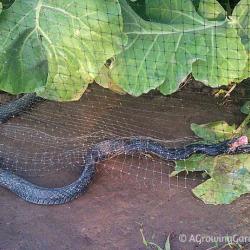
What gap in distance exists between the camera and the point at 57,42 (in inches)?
118

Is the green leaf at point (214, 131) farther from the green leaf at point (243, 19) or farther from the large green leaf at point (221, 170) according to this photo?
the green leaf at point (243, 19)

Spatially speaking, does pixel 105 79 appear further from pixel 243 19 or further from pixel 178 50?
pixel 243 19

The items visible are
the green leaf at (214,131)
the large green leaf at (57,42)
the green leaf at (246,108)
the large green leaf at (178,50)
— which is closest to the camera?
the large green leaf at (57,42)

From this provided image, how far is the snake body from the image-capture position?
3.06m

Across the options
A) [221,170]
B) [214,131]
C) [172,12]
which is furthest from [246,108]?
[172,12]

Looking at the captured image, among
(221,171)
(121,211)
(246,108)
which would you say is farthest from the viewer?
(246,108)

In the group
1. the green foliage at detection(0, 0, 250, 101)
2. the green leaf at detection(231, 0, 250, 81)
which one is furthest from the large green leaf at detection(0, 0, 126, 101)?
the green leaf at detection(231, 0, 250, 81)

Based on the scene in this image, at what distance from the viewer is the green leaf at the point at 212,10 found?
10.2 feet

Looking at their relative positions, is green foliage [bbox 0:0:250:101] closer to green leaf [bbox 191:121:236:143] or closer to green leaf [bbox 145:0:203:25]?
green leaf [bbox 145:0:203:25]

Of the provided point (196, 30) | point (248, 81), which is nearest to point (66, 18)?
point (196, 30)

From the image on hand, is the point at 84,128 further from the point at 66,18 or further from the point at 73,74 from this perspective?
the point at 66,18

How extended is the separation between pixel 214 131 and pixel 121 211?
27.5 inches

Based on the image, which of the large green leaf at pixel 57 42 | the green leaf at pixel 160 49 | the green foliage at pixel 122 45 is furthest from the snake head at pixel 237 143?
the large green leaf at pixel 57 42

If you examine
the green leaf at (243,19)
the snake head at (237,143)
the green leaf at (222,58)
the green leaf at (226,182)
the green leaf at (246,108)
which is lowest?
the green leaf at (226,182)
